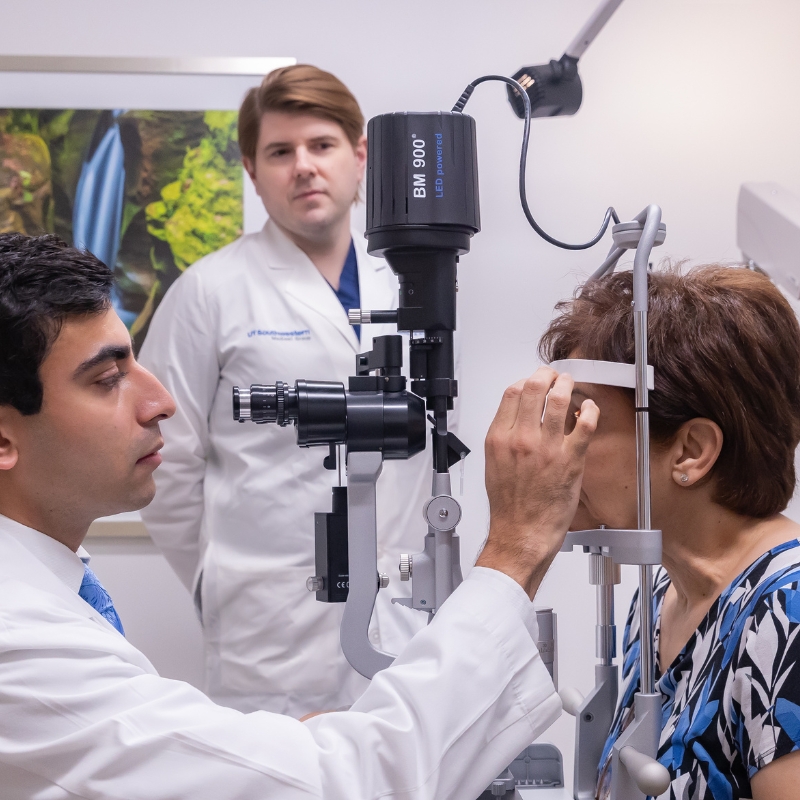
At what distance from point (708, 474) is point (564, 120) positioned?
4.99 feet

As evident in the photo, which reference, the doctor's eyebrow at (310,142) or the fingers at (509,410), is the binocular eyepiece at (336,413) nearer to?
the fingers at (509,410)

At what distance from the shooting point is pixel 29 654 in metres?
0.83

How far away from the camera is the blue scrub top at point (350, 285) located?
200 centimetres

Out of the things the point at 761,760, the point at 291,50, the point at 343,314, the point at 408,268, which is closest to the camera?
the point at 761,760

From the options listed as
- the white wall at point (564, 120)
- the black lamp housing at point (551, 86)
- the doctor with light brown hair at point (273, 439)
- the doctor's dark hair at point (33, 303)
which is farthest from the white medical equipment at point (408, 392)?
the white wall at point (564, 120)

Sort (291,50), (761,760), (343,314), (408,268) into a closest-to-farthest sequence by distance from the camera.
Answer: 1. (761,760)
2. (408,268)
3. (343,314)
4. (291,50)

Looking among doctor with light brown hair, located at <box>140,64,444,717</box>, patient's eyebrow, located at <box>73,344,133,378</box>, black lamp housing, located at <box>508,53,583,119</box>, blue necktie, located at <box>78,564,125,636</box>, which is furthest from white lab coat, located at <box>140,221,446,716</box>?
patient's eyebrow, located at <box>73,344,133,378</box>

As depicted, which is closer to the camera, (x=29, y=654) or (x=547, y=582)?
(x=29, y=654)

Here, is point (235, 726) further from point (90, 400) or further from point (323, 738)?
point (90, 400)

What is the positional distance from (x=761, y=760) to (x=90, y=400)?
75cm

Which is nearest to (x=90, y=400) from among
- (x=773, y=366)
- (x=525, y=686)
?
(x=525, y=686)

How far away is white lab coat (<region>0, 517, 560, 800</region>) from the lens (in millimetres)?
812

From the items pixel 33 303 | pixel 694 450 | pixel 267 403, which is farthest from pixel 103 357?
pixel 694 450

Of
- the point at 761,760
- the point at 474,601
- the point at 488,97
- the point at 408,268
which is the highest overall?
the point at 488,97
